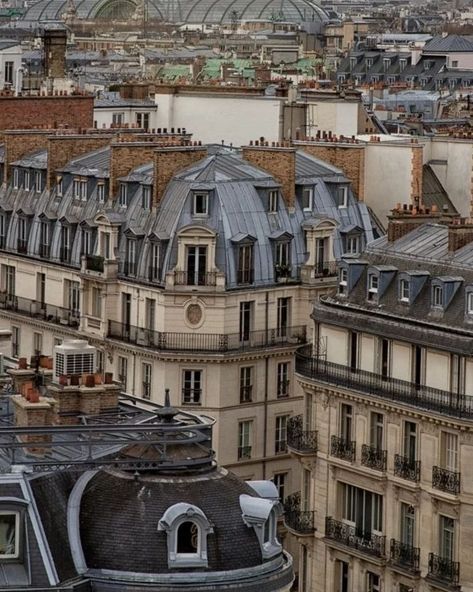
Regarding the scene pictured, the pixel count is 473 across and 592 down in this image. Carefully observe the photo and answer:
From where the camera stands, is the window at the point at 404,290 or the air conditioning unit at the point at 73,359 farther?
the window at the point at 404,290

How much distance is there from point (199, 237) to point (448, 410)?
49.4 ft

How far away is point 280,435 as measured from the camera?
76688mm

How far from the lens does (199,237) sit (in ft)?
253

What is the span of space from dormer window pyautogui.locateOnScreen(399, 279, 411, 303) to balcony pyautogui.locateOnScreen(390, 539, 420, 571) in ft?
19.1

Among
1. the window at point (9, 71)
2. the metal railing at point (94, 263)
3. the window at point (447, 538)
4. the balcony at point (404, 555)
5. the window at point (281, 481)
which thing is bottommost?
the window at point (281, 481)

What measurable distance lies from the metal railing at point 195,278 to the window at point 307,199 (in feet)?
16.8

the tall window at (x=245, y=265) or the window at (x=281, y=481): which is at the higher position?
the tall window at (x=245, y=265)

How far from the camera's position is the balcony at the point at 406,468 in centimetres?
6469

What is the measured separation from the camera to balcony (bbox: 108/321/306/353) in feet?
250

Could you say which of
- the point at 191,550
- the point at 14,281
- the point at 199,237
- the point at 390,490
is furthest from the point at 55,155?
the point at 191,550

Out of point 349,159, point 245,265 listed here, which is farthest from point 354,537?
point 349,159

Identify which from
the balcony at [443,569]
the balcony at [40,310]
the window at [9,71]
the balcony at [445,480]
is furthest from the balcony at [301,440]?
the window at [9,71]

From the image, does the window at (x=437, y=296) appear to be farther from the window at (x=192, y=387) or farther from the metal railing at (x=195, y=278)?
the metal railing at (x=195, y=278)

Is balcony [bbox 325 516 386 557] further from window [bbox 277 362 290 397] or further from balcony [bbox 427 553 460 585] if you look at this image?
window [bbox 277 362 290 397]
